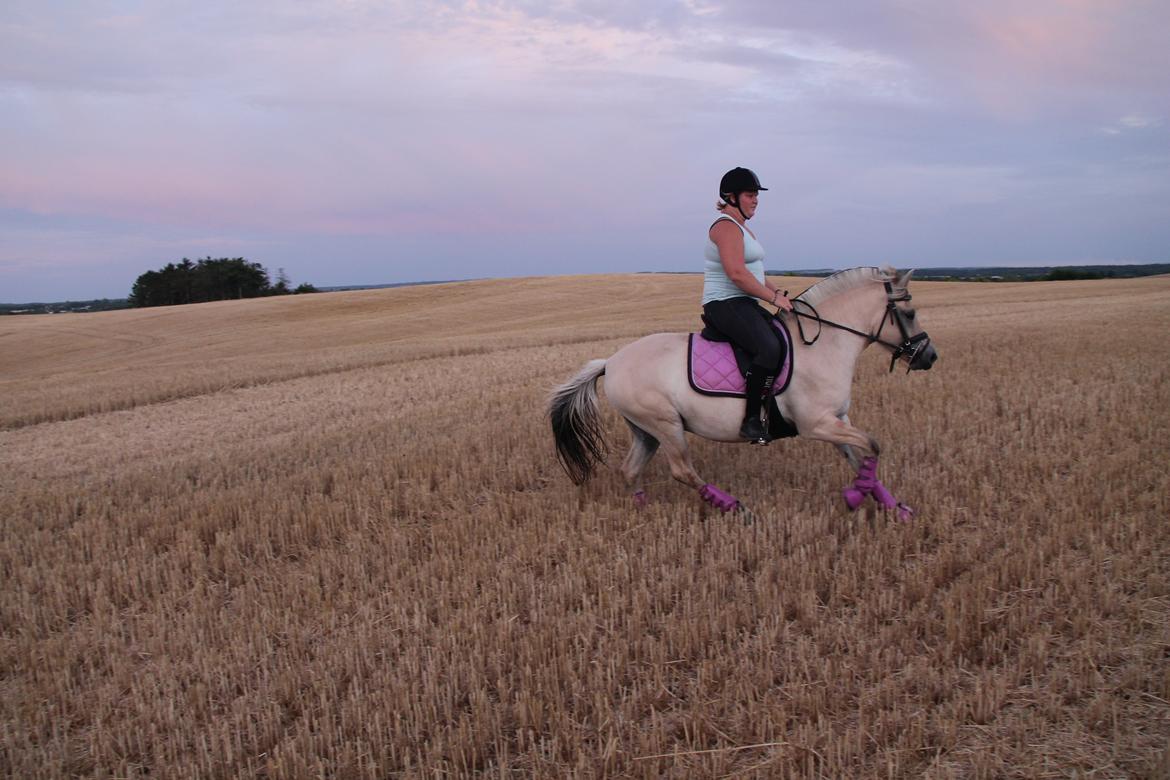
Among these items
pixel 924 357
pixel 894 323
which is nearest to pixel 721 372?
pixel 894 323

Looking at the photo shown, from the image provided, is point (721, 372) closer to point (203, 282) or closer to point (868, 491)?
point (868, 491)

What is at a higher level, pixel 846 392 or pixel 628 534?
pixel 846 392

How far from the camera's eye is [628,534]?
5.64m

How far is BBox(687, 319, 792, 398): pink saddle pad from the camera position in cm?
573

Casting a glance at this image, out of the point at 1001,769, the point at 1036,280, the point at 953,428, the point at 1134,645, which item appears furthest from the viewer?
the point at 1036,280

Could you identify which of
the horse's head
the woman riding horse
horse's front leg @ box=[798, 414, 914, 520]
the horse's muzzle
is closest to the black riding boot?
the woman riding horse

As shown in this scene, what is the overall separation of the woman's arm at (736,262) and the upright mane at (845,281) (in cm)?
59

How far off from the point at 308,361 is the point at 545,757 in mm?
18828

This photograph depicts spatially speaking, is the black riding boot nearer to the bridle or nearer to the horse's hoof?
the bridle

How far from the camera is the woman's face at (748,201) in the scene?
5.64 metres

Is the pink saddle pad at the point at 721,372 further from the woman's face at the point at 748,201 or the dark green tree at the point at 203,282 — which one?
the dark green tree at the point at 203,282

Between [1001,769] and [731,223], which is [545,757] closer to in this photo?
[1001,769]

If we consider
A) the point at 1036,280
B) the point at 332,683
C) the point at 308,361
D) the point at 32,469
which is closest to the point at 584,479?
the point at 332,683

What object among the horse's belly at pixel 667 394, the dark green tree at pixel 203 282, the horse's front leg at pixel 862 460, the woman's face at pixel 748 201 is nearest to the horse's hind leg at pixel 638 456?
the horse's belly at pixel 667 394
